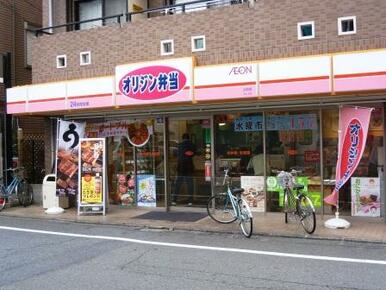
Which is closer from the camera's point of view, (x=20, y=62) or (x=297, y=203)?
(x=297, y=203)

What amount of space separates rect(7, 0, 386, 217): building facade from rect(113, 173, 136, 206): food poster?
0.05m

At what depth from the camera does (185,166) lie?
47.1ft

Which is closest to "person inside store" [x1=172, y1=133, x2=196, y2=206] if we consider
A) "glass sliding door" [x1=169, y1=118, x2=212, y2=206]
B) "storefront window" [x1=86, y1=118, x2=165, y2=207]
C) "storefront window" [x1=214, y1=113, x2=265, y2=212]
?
"glass sliding door" [x1=169, y1=118, x2=212, y2=206]

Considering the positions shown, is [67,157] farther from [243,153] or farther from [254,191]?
[254,191]

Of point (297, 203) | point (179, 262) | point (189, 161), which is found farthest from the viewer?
point (189, 161)

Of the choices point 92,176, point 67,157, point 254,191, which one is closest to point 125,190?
point 92,176

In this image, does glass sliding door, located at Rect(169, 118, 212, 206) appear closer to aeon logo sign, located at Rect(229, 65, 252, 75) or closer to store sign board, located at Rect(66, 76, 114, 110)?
store sign board, located at Rect(66, 76, 114, 110)

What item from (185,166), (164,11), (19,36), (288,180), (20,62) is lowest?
(288,180)

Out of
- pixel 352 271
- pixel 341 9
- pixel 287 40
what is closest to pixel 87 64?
pixel 287 40

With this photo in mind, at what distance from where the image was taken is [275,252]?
9.05 metres

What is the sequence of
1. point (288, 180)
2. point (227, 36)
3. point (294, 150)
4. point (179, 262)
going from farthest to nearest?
1. point (227, 36)
2. point (294, 150)
3. point (288, 180)
4. point (179, 262)

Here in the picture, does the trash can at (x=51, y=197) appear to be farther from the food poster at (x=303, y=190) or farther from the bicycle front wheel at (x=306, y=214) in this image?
the bicycle front wheel at (x=306, y=214)

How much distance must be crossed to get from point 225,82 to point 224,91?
206mm

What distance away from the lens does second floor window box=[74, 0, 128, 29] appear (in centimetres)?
1632
